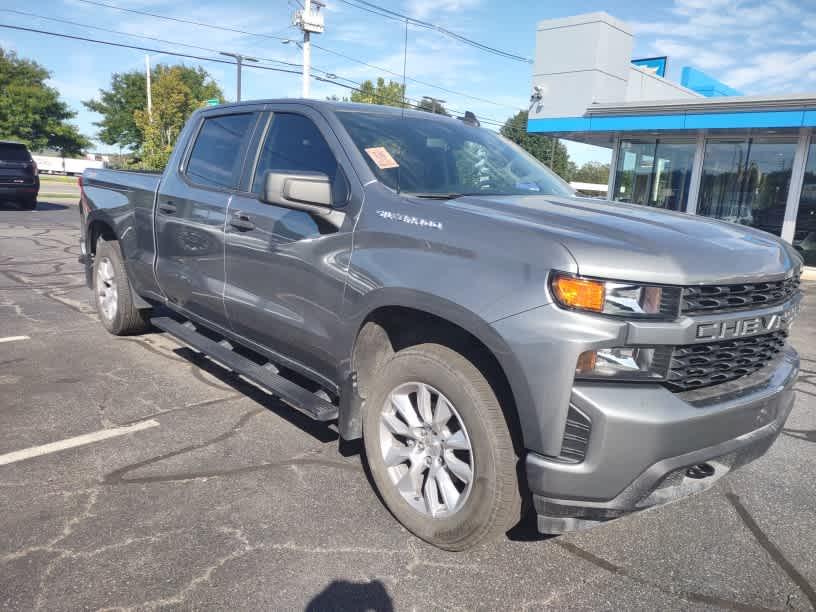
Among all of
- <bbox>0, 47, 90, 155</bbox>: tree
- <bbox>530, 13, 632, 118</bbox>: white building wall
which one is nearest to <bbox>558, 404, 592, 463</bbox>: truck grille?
<bbox>530, 13, 632, 118</bbox>: white building wall

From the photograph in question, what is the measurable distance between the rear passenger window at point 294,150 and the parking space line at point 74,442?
160 centimetres

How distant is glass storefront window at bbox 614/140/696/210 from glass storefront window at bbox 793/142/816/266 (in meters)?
2.99

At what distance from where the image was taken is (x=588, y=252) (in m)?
2.18

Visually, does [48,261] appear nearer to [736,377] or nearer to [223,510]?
[223,510]

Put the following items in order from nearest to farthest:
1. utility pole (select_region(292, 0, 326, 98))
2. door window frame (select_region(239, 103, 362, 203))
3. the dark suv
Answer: door window frame (select_region(239, 103, 362, 203)) < the dark suv < utility pole (select_region(292, 0, 326, 98))

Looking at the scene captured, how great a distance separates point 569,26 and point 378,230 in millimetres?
18825

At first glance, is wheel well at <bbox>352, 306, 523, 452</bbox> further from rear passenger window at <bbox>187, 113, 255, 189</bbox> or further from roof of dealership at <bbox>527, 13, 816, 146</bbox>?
roof of dealership at <bbox>527, 13, 816, 146</bbox>

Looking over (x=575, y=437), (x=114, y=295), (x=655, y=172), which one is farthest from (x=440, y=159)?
(x=655, y=172)

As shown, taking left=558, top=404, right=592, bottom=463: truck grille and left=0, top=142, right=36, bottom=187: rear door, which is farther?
left=0, top=142, right=36, bottom=187: rear door

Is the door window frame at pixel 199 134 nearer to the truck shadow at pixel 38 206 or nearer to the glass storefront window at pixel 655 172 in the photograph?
the glass storefront window at pixel 655 172

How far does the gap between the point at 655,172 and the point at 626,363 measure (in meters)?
18.2

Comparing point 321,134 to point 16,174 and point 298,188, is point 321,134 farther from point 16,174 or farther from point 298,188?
point 16,174

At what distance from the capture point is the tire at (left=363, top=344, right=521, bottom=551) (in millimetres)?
2395

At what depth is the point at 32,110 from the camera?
160ft
